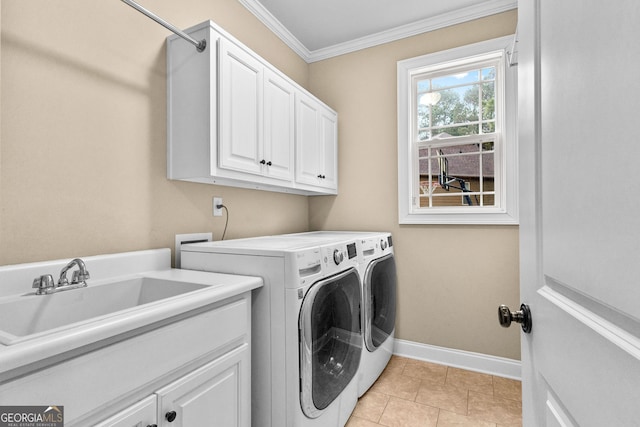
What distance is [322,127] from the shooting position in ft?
8.53

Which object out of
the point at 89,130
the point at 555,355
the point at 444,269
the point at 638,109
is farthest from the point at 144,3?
the point at 444,269

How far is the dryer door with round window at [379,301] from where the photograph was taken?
6.53 ft

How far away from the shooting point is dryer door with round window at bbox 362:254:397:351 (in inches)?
78.4

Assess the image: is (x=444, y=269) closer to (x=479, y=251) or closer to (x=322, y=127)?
(x=479, y=251)

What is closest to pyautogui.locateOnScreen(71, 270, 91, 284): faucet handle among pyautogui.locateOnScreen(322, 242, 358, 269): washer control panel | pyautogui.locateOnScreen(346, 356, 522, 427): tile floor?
pyautogui.locateOnScreen(322, 242, 358, 269): washer control panel

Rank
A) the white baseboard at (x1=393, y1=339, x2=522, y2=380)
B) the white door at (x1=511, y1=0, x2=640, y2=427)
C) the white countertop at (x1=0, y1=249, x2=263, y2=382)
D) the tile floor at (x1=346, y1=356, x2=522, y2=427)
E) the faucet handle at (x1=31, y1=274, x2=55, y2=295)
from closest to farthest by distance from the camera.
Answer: the white door at (x1=511, y1=0, x2=640, y2=427) → the white countertop at (x1=0, y1=249, x2=263, y2=382) → the faucet handle at (x1=31, y1=274, x2=55, y2=295) → the tile floor at (x1=346, y1=356, x2=522, y2=427) → the white baseboard at (x1=393, y1=339, x2=522, y2=380)

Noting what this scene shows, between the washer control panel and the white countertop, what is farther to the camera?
the washer control panel

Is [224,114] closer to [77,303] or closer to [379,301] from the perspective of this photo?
[77,303]

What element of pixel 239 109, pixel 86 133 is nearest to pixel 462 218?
pixel 239 109

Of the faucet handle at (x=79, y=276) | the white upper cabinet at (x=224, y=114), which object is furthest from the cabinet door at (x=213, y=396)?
the white upper cabinet at (x=224, y=114)

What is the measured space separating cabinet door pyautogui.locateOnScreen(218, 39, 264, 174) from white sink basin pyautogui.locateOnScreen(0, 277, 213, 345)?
66 centimetres

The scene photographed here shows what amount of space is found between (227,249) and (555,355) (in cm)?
126

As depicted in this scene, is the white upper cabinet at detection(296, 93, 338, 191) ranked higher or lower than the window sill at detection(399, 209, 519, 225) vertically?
higher

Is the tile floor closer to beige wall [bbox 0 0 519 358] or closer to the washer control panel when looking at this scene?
beige wall [bbox 0 0 519 358]
